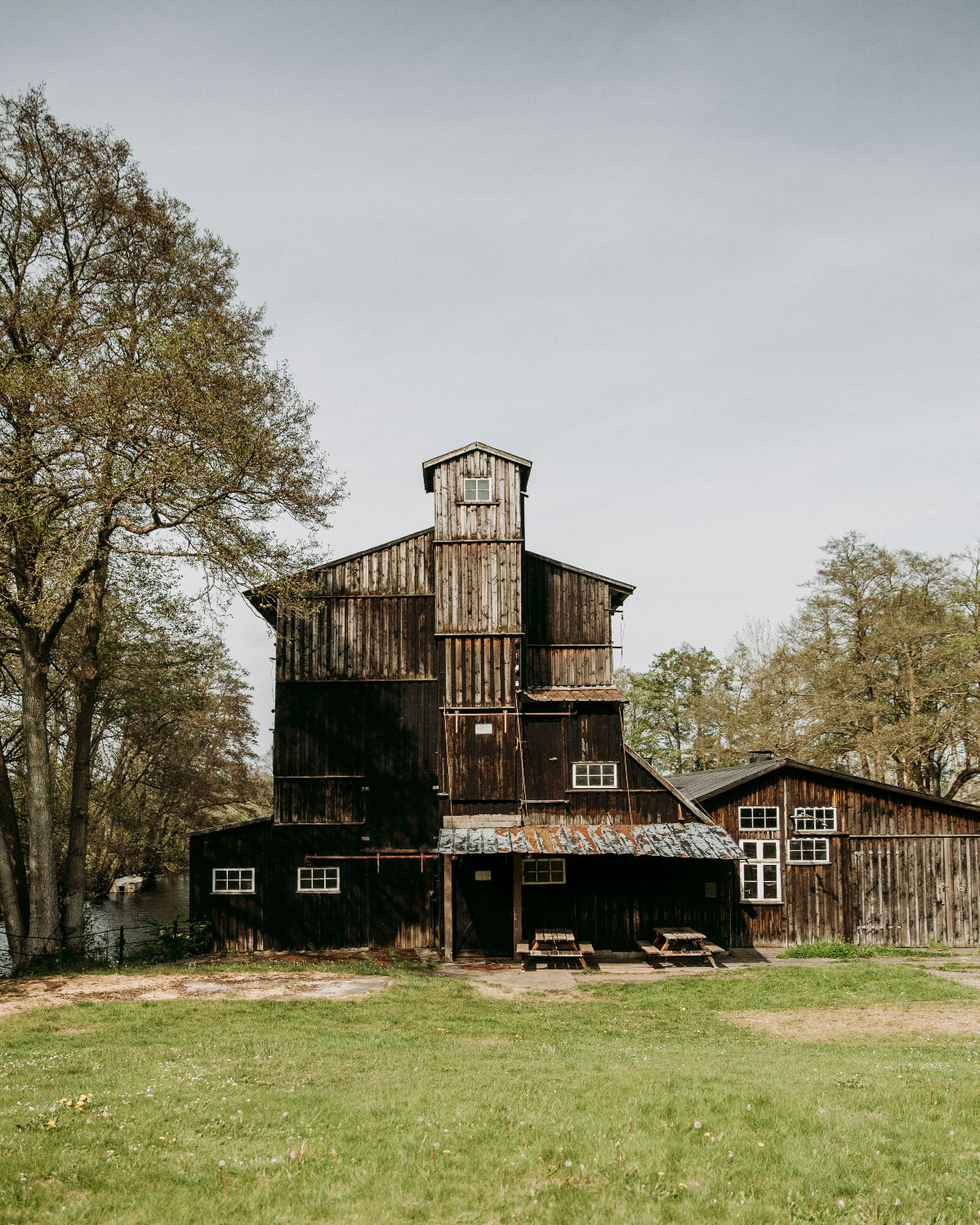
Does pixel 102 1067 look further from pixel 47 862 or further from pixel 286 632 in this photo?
pixel 286 632

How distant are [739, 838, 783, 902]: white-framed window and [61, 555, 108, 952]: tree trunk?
16.9 metres

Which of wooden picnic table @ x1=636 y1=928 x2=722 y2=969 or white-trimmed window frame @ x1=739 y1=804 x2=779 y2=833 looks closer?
wooden picnic table @ x1=636 y1=928 x2=722 y2=969

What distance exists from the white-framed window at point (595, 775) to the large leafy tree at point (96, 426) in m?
9.04

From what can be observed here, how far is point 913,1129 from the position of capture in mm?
7707

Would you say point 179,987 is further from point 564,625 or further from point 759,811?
point 759,811

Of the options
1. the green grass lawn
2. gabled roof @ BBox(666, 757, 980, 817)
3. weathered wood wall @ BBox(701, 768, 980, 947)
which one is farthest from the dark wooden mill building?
the green grass lawn

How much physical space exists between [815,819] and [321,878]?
13.2 meters

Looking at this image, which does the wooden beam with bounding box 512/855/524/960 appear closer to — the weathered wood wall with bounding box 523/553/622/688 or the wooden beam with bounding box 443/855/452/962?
the wooden beam with bounding box 443/855/452/962

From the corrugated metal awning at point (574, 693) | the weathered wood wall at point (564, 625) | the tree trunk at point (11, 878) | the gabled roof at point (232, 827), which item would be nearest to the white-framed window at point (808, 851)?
the corrugated metal awning at point (574, 693)

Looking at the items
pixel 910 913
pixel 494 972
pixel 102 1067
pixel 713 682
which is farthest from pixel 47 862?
pixel 713 682

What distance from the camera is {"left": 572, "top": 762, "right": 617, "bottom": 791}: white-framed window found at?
74.4ft

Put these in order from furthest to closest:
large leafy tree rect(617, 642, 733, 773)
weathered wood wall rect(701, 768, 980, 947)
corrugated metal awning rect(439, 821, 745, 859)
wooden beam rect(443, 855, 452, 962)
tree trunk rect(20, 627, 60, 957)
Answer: large leafy tree rect(617, 642, 733, 773), weathered wood wall rect(701, 768, 980, 947), wooden beam rect(443, 855, 452, 962), tree trunk rect(20, 627, 60, 957), corrugated metal awning rect(439, 821, 745, 859)

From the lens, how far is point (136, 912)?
4200cm

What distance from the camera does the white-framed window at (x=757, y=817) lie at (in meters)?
23.6
